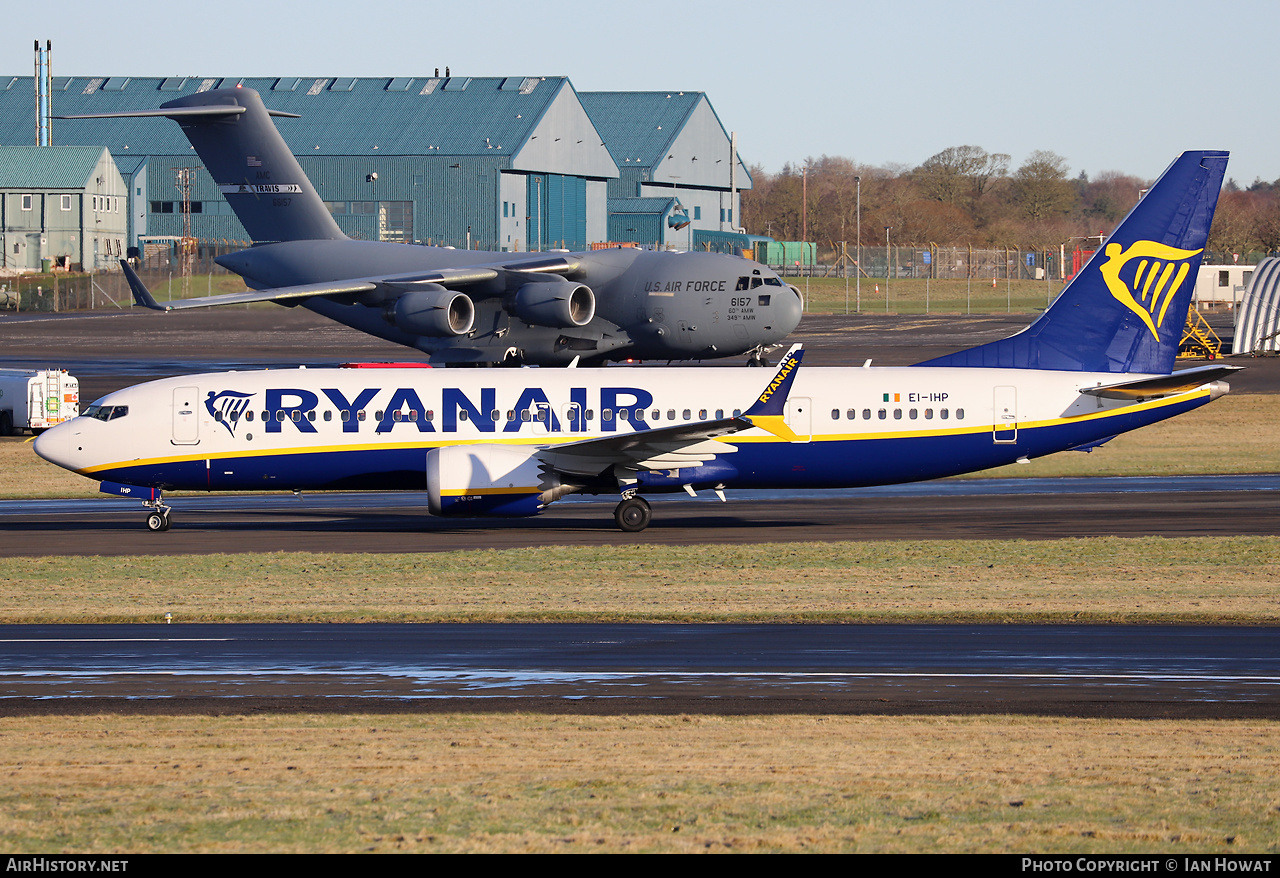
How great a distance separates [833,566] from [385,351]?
52.2m

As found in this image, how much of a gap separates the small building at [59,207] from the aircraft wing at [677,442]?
9935cm

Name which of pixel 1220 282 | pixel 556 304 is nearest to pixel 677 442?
pixel 556 304

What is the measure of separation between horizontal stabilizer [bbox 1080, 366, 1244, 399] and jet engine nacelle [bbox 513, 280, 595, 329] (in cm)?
2135

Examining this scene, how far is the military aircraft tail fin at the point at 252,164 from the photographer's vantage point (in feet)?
173

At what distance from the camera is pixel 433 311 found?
47875 millimetres

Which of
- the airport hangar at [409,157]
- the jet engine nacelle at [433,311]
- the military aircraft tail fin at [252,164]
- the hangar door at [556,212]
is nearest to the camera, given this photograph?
the jet engine nacelle at [433,311]

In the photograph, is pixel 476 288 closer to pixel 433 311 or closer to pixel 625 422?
pixel 433 311

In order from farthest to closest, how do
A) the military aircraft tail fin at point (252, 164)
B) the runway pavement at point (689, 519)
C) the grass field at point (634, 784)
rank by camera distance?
1. the military aircraft tail fin at point (252, 164)
2. the runway pavement at point (689, 519)
3. the grass field at point (634, 784)

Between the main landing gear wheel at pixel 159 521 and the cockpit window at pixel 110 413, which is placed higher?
the cockpit window at pixel 110 413

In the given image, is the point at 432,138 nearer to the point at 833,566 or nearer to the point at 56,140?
the point at 56,140

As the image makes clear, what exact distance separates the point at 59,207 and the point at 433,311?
84648 mm

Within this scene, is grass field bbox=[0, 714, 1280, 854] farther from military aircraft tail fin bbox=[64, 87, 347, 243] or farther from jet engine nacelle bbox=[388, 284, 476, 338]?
military aircraft tail fin bbox=[64, 87, 347, 243]

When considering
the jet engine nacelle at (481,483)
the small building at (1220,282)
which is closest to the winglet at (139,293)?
the jet engine nacelle at (481,483)

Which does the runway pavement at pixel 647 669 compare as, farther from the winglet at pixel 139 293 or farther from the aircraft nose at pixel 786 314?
the aircraft nose at pixel 786 314
